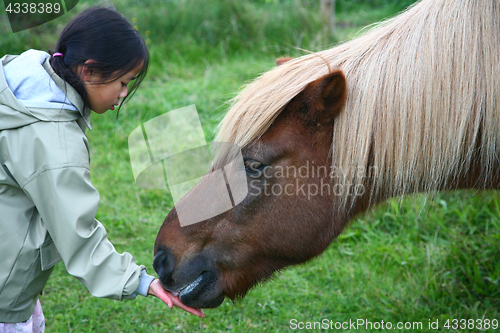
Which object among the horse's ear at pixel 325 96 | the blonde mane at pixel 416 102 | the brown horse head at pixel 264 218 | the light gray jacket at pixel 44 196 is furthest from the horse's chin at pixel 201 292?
the horse's ear at pixel 325 96

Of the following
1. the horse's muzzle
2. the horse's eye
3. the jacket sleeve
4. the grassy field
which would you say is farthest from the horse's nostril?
the grassy field

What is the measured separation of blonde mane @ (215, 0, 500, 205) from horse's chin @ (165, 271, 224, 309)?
67 centimetres

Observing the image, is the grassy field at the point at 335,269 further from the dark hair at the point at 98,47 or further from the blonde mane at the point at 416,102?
the dark hair at the point at 98,47

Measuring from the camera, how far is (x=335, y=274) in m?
3.66

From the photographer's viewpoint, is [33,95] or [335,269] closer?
[33,95]

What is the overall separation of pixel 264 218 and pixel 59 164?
934 mm

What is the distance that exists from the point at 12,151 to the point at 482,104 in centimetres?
195

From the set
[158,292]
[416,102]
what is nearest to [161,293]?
[158,292]

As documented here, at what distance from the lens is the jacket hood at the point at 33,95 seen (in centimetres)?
175

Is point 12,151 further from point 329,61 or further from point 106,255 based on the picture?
point 329,61

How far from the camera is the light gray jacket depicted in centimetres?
174

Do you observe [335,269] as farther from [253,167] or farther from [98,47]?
[98,47]

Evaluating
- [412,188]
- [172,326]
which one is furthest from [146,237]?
[412,188]

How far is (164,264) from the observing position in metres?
2.03
